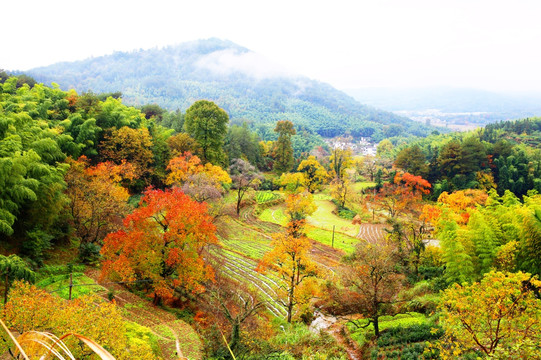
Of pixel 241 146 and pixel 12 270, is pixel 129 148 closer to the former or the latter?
pixel 12 270

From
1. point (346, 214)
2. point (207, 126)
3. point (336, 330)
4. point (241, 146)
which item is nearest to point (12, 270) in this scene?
point (336, 330)

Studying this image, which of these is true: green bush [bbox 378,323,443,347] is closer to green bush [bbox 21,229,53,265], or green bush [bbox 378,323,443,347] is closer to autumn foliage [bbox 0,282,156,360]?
autumn foliage [bbox 0,282,156,360]

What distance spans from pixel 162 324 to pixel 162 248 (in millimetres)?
3661

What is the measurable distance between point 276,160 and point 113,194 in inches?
1617

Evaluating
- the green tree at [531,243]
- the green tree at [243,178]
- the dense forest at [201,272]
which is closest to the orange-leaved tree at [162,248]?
the dense forest at [201,272]

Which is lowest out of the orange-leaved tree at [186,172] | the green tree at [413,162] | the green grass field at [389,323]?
the green grass field at [389,323]

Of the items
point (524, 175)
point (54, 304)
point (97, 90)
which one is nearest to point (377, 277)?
point (54, 304)

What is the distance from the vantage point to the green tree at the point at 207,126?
38.4 meters

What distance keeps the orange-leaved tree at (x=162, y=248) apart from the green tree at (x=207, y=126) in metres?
21.1

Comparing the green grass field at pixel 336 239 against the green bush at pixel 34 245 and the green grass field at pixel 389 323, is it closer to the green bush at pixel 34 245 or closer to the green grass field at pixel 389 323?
the green grass field at pixel 389 323

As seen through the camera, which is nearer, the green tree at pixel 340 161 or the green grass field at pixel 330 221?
the green grass field at pixel 330 221

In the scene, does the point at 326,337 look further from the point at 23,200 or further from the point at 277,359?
the point at 23,200

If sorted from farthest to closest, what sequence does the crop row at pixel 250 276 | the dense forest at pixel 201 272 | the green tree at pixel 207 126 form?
the green tree at pixel 207 126, the crop row at pixel 250 276, the dense forest at pixel 201 272

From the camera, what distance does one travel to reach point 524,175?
48.0m
